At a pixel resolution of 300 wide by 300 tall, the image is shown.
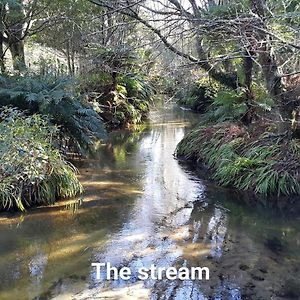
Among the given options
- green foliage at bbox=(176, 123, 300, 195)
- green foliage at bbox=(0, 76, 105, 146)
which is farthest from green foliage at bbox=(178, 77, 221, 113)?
green foliage at bbox=(0, 76, 105, 146)

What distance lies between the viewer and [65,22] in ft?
42.0

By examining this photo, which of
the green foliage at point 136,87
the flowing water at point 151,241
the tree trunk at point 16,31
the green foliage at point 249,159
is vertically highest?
the tree trunk at point 16,31

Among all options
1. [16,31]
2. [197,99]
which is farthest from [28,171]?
[197,99]

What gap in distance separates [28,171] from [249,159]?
382 cm

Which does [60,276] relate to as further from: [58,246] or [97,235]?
[97,235]

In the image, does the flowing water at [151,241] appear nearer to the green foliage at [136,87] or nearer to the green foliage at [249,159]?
the green foliage at [249,159]

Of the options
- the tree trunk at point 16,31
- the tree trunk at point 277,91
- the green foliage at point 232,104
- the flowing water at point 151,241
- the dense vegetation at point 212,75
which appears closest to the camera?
the flowing water at point 151,241

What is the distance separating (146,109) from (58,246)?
1204 cm

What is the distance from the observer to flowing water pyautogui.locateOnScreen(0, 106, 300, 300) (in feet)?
13.0

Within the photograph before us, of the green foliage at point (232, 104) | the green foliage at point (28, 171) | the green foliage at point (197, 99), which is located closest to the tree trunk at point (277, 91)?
the green foliage at point (232, 104)

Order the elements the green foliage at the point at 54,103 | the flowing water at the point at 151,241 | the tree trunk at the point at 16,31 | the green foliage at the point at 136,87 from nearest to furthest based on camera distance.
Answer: the flowing water at the point at 151,241 → the green foliage at the point at 54,103 → the tree trunk at the point at 16,31 → the green foliage at the point at 136,87

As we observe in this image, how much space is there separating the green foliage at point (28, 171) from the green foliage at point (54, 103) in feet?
4.56

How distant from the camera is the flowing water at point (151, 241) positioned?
3965 mm

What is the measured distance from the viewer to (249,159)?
7.48 m
